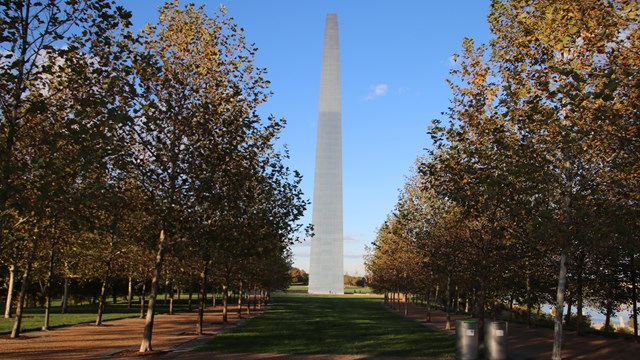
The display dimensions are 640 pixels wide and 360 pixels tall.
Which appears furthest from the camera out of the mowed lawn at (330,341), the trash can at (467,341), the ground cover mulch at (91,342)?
the mowed lawn at (330,341)

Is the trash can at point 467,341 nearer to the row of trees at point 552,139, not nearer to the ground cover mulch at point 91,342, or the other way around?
the row of trees at point 552,139

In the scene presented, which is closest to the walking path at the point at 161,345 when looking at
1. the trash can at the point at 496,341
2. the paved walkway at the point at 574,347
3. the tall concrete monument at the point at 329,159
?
the paved walkway at the point at 574,347

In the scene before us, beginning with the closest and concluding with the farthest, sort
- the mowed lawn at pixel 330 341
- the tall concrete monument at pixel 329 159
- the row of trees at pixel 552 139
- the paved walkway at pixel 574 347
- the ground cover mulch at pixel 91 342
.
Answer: the row of trees at pixel 552 139 → the ground cover mulch at pixel 91 342 → the mowed lawn at pixel 330 341 → the paved walkway at pixel 574 347 → the tall concrete monument at pixel 329 159

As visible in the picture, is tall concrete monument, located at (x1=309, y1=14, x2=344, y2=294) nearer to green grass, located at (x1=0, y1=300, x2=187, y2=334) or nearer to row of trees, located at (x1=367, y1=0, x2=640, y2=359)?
green grass, located at (x1=0, y1=300, x2=187, y2=334)

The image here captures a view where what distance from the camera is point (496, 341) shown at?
18859 mm

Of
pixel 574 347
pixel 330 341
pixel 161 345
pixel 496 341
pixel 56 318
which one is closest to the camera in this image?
pixel 496 341

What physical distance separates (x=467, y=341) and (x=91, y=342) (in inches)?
597

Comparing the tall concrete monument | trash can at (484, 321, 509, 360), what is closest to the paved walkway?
trash can at (484, 321, 509, 360)

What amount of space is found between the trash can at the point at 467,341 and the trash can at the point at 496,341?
55cm

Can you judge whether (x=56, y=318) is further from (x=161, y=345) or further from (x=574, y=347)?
(x=574, y=347)

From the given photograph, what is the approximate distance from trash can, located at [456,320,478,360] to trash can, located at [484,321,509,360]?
1.82 feet

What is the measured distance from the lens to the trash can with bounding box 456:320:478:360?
18672 millimetres

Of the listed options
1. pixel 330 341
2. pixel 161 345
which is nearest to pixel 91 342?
pixel 161 345

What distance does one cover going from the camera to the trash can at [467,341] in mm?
18672
